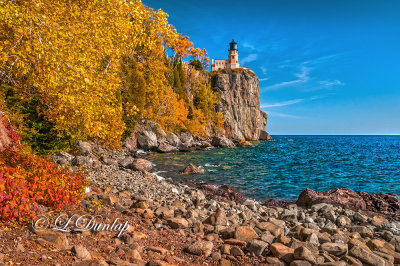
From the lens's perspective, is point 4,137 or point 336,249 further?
point 4,137

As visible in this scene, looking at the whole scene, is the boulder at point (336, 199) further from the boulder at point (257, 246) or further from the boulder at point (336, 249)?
the boulder at point (257, 246)

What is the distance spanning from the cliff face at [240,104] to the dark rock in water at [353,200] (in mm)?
71080

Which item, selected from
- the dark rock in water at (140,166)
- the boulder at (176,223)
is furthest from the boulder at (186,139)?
the boulder at (176,223)

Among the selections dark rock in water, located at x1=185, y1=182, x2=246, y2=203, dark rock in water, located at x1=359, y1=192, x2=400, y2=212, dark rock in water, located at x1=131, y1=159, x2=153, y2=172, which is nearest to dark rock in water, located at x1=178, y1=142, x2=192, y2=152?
dark rock in water, located at x1=131, y1=159, x2=153, y2=172

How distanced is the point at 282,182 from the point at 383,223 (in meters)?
10.9

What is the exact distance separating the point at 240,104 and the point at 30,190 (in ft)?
314

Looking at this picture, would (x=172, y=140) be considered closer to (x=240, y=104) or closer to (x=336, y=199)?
(x=336, y=199)

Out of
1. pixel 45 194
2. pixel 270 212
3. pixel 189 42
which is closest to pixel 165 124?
pixel 189 42

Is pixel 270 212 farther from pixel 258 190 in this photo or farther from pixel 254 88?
pixel 254 88

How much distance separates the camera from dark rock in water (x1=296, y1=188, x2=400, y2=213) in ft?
45.6

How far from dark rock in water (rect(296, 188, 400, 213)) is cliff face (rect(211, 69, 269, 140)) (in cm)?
7108

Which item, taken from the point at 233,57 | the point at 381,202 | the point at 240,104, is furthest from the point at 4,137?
the point at 233,57

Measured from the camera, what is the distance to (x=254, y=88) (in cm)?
10519

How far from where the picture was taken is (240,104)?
324ft
